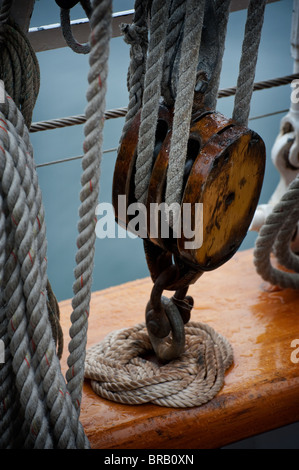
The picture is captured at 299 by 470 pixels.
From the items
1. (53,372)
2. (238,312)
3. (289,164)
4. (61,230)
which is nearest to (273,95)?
(61,230)

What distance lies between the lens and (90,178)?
0.73 metres

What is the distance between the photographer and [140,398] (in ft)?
3.39

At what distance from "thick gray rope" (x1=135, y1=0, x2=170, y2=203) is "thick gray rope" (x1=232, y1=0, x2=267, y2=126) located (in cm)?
17

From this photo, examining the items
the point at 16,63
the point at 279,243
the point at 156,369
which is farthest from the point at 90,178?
the point at 279,243

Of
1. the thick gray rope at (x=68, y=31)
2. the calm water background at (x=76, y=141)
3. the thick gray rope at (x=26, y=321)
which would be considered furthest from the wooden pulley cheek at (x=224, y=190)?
the calm water background at (x=76, y=141)

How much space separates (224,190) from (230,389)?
44 cm

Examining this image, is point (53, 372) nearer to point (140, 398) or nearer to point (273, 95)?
point (140, 398)

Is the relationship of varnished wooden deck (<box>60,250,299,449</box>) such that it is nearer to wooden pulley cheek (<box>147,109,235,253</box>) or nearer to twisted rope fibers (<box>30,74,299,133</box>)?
wooden pulley cheek (<box>147,109,235,253</box>)

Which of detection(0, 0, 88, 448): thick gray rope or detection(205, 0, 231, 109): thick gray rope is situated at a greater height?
detection(205, 0, 231, 109): thick gray rope

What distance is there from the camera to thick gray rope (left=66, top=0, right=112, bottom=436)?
2.23 ft

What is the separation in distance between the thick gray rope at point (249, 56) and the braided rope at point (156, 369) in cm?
51

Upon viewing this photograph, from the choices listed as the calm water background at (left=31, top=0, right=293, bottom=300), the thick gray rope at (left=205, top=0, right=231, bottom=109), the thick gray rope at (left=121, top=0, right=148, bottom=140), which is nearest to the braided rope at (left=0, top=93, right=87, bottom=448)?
the thick gray rope at (left=121, top=0, right=148, bottom=140)

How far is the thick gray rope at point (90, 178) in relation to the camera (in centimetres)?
68

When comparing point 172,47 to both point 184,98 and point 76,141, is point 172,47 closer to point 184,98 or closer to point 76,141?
point 184,98
